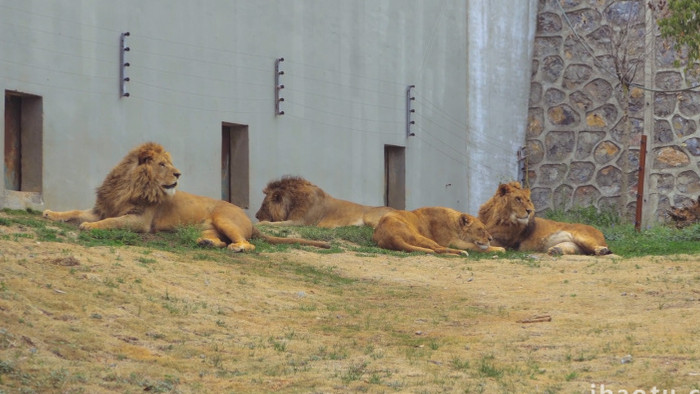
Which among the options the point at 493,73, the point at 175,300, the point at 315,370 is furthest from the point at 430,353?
the point at 493,73

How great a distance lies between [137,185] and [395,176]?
8.67 m

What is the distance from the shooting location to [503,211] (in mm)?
15125

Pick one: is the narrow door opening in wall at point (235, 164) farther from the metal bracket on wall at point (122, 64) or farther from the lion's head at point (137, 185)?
the lion's head at point (137, 185)

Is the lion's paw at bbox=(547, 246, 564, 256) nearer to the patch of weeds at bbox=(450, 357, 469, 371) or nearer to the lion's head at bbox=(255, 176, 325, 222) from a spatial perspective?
the lion's head at bbox=(255, 176, 325, 222)

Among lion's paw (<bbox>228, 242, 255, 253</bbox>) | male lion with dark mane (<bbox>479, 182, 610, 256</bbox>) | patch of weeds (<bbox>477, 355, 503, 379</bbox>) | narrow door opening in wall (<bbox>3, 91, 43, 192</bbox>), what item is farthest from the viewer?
male lion with dark mane (<bbox>479, 182, 610, 256</bbox>)

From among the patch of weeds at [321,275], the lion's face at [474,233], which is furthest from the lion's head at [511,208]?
the patch of weeds at [321,275]

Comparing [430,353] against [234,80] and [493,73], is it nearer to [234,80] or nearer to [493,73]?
[234,80]

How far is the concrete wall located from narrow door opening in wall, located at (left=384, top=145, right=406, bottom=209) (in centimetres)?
15

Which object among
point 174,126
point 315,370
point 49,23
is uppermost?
point 49,23

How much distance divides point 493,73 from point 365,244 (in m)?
8.66

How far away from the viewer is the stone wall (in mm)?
20953

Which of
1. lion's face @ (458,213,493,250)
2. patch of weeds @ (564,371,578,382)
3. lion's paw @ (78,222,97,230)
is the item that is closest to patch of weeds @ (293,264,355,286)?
lion's paw @ (78,222,97,230)

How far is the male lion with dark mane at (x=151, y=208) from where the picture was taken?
1184cm

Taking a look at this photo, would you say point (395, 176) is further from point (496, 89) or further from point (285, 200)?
point (285, 200)
